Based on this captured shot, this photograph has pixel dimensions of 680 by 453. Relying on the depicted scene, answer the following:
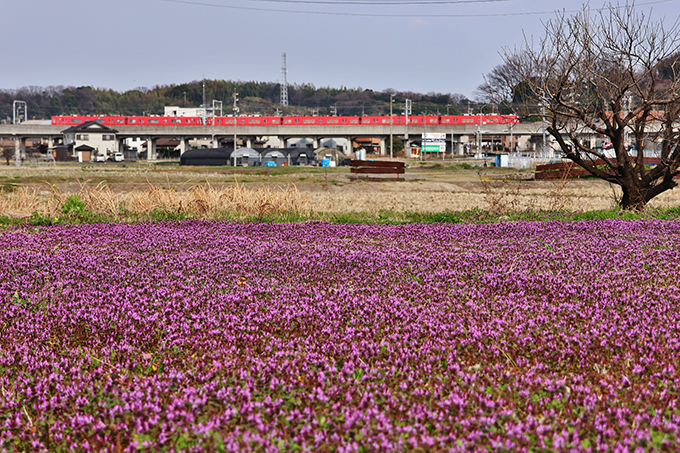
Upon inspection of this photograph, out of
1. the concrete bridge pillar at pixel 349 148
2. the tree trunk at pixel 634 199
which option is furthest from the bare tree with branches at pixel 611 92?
the concrete bridge pillar at pixel 349 148

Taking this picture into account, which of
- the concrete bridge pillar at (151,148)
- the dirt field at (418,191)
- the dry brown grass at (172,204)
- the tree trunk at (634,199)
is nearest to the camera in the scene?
the dry brown grass at (172,204)

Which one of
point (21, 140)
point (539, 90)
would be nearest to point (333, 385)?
point (539, 90)

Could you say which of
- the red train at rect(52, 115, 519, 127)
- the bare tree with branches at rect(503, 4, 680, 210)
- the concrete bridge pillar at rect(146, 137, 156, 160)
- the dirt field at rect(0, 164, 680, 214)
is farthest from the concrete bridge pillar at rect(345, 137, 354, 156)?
the bare tree with branches at rect(503, 4, 680, 210)

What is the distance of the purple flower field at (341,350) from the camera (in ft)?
10.2

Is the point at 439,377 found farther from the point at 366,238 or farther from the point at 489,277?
the point at 366,238

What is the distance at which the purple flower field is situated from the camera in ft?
10.2

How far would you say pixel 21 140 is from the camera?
13150 cm

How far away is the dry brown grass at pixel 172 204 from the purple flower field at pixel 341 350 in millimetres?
6145

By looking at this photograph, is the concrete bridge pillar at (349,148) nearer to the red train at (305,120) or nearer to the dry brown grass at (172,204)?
the red train at (305,120)

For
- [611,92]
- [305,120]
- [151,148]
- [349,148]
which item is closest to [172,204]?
[611,92]

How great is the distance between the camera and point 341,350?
429 centimetres

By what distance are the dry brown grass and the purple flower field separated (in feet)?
20.2

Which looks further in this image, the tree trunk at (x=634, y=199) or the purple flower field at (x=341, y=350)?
the tree trunk at (x=634, y=199)

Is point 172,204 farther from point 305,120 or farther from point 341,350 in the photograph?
point 305,120
